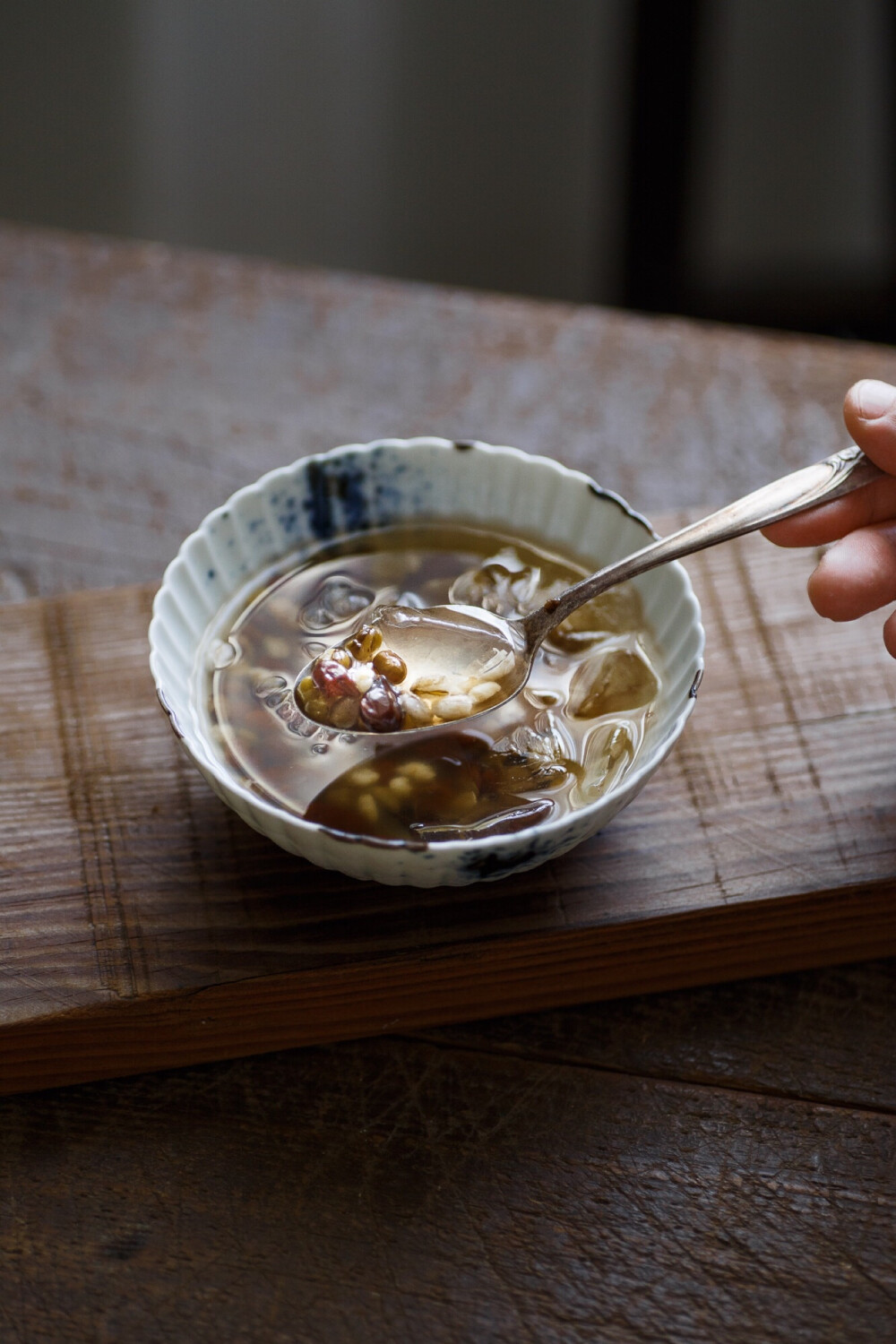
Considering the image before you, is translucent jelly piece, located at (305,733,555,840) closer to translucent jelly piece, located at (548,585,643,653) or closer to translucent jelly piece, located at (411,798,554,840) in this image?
translucent jelly piece, located at (411,798,554,840)

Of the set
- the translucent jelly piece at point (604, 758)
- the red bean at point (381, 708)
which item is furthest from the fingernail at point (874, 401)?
the red bean at point (381, 708)

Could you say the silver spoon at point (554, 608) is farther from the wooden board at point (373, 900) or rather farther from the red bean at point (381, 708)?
the wooden board at point (373, 900)

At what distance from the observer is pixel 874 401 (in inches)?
45.8

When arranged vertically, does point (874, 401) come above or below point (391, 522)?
above

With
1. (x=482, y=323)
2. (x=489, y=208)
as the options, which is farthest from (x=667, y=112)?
(x=482, y=323)

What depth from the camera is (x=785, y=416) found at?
177 cm

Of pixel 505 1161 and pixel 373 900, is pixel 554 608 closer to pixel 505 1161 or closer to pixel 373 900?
pixel 373 900

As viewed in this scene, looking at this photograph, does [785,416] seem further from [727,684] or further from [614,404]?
[727,684]

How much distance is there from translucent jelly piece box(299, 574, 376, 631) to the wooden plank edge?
0.37 metres

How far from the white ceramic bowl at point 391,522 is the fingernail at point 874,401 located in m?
0.22

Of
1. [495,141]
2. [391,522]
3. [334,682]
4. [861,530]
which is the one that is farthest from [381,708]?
[495,141]

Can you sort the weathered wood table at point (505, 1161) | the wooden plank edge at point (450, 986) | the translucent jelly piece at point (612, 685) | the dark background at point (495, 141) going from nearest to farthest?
the weathered wood table at point (505, 1161), the wooden plank edge at point (450, 986), the translucent jelly piece at point (612, 685), the dark background at point (495, 141)

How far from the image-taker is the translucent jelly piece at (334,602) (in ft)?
4.31

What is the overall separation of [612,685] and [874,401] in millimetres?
Answer: 351
